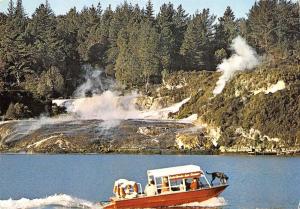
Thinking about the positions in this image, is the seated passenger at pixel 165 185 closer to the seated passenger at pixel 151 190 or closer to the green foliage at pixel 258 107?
the seated passenger at pixel 151 190

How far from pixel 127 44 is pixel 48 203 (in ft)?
318

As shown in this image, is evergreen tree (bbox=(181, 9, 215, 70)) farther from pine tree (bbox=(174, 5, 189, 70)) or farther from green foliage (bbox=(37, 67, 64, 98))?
green foliage (bbox=(37, 67, 64, 98))

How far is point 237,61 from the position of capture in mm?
126750

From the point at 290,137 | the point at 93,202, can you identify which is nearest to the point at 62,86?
the point at 290,137

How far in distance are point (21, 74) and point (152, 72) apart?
2311 centimetres

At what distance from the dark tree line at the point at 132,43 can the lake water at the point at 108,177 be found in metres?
47.7

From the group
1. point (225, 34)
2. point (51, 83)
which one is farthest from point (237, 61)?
point (51, 83)

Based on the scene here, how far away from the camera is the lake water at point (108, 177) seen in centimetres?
4869

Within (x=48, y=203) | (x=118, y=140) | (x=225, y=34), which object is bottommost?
(x=48, y=203)

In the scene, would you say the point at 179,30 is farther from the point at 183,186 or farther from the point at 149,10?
the point at 183,186

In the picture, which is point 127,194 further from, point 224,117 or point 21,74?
point 21,74

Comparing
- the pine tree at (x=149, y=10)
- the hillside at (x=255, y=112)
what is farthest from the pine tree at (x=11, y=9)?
the hillside at (x=255, y=112)

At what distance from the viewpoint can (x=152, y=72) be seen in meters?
136

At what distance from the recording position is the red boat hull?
1781 inches
